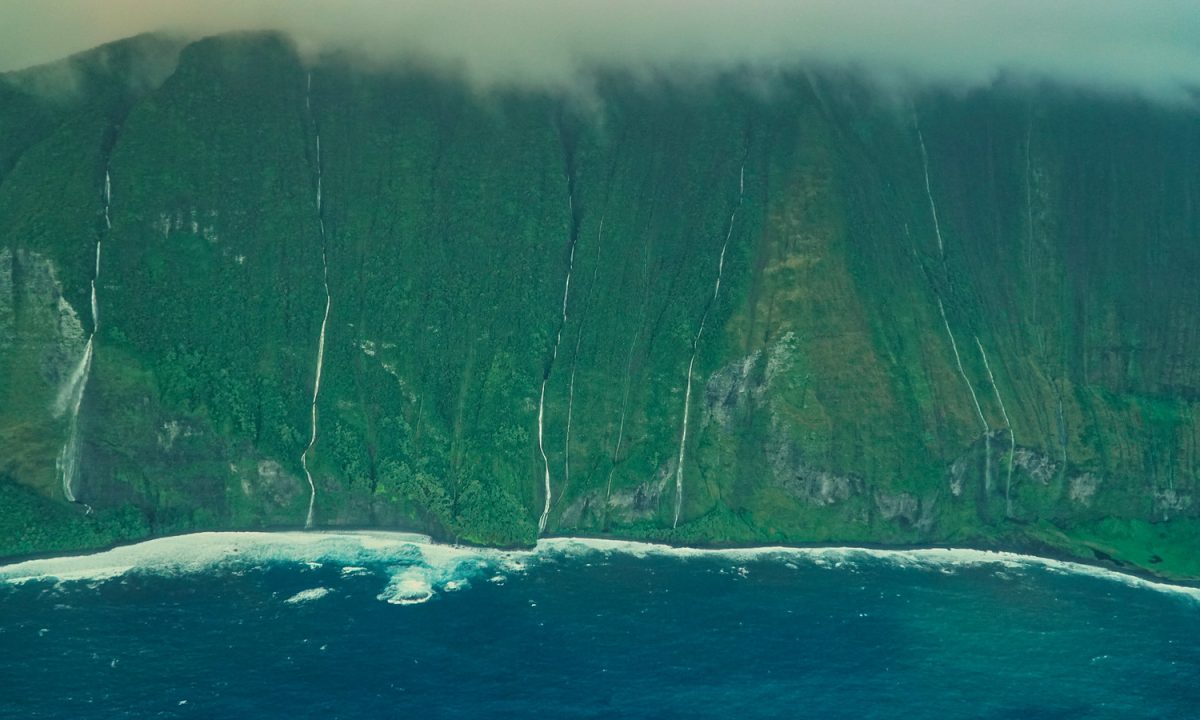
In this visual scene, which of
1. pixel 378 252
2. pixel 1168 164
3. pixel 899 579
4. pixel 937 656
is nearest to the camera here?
pixel 937 656

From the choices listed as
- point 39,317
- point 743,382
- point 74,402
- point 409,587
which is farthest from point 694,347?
point 39,317

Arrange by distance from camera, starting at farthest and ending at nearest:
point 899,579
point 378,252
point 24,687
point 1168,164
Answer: point 1168,164 < point 378,252 < point 899,579 < point 24,687

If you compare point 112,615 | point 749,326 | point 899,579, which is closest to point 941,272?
point 749,326

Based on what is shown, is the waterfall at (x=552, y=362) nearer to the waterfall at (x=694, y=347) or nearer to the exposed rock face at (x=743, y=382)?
the waterfall at (x=694, y=347)

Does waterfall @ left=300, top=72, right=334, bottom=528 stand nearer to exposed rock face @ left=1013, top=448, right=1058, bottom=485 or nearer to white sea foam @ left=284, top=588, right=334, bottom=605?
white sea foam @ left=284, top=588, right=334, bottom=605

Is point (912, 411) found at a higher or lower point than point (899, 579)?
higher

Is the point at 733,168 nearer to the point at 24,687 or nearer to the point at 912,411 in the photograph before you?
the point at 912,411
